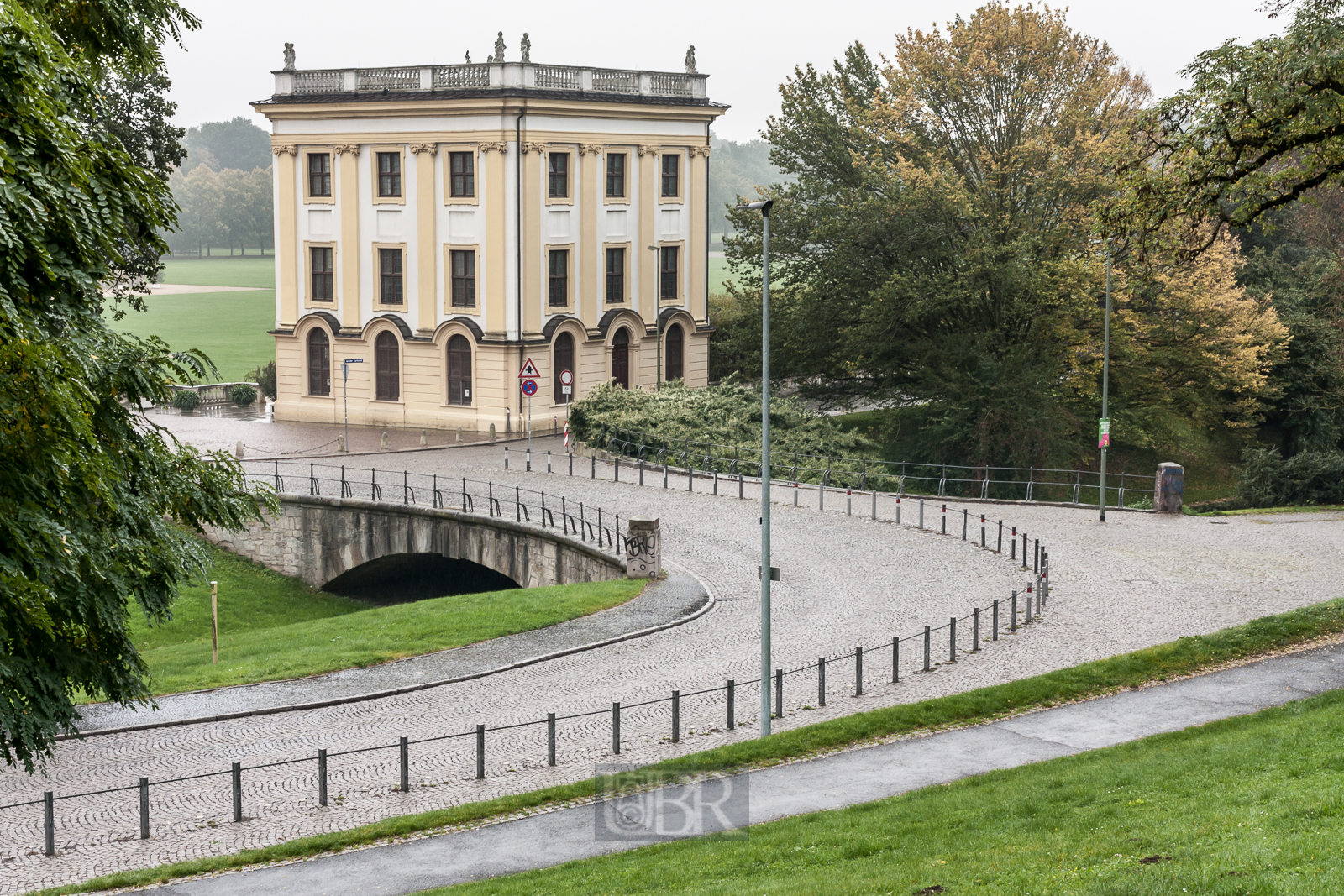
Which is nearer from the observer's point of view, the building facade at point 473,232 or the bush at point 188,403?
the building facade at point 473,232

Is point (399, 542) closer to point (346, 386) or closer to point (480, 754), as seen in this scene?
point (346, 386)

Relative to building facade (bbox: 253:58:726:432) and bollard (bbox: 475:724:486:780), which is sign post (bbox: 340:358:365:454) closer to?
building facade (bbox: 253:58:726:432)

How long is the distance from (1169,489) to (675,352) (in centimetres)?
2069

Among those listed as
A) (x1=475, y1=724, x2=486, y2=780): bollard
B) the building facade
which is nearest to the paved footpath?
(x1=475, y1=724, x2=486, y2=780): bollard

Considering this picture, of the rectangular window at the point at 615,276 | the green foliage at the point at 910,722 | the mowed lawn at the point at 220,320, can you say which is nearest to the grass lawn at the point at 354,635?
the green foliage at the point at 910,722

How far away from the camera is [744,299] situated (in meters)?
54.2

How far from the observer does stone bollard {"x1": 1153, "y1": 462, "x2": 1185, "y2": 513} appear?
117 ft

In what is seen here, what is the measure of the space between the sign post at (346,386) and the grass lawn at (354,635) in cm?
A: 1215

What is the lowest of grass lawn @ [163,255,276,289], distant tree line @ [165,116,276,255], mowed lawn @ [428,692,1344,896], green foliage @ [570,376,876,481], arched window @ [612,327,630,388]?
mowed lawn @ [428,692,1344,896]

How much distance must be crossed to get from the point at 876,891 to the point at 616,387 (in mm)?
33957

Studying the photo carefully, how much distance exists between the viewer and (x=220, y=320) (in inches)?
4392

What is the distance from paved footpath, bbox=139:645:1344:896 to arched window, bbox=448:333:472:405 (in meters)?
30.5

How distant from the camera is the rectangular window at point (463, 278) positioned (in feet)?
154

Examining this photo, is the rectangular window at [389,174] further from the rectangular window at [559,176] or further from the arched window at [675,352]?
the arched window at [675,352]
